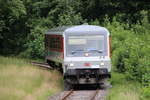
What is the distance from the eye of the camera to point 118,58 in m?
27.4

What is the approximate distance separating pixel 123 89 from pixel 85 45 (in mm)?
3284

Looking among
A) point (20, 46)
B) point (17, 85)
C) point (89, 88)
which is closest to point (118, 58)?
point (89, 88)

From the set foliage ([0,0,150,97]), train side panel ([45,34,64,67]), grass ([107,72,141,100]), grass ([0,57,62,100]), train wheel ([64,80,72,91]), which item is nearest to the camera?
grass ([0,57,62,100])

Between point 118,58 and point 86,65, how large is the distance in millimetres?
4147

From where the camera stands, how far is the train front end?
2364 cm

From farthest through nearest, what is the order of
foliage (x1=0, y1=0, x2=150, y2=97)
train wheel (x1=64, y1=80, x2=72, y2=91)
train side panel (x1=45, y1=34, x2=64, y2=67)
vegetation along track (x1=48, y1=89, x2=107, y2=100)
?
foliage (x1=0, y1=0, x2=150, y2=97), train side panel (x1=45, y1=34, x2=64, y2=67), train wheel (x1=64, y1=80, x2=72, y2=91), vegetation along track (x1=48, y1=89, x2=107, y2=100)

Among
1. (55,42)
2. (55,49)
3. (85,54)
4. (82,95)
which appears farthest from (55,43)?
(82,95)

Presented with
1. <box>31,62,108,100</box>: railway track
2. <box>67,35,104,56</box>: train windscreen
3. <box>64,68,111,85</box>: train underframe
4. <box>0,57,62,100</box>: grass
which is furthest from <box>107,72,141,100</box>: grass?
<box>0,57,62,100</box>: grass

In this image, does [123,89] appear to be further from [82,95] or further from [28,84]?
[28,84]

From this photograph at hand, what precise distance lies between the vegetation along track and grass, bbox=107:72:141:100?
45cm

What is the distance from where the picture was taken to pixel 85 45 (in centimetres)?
2420

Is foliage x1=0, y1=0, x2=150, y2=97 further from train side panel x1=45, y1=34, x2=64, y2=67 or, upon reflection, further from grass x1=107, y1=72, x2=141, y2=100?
grass x1=107, y1=72, x2=141, y2=100

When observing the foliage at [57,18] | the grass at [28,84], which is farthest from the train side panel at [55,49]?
the foliage at [57,18]

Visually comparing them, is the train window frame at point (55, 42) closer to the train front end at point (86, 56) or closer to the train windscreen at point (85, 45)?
the train windscreen at point (85, 45)
